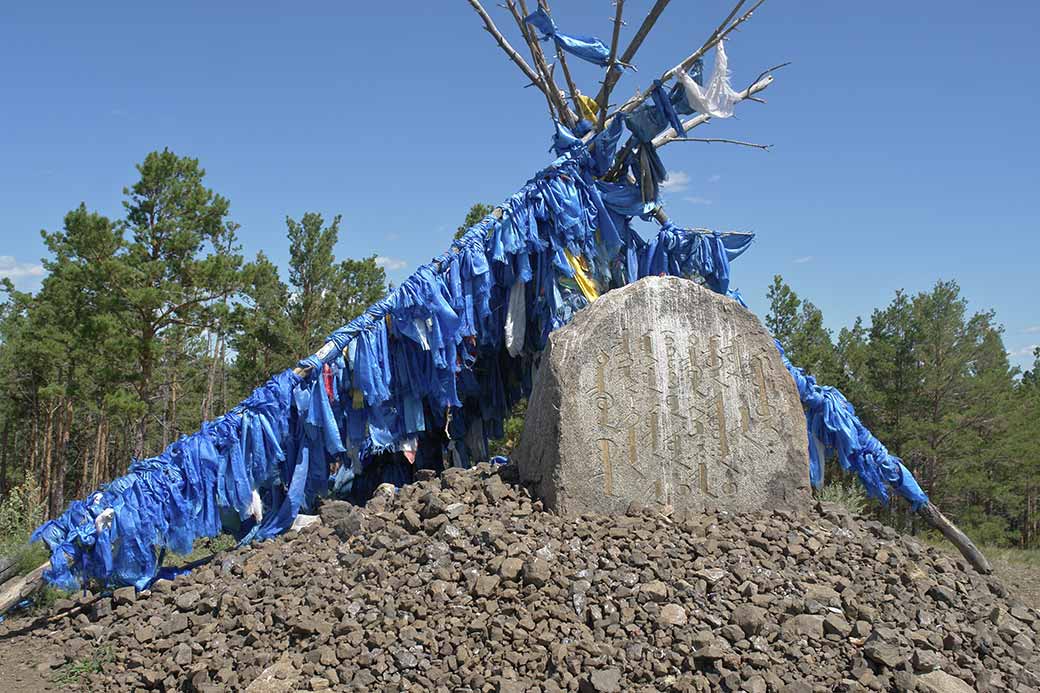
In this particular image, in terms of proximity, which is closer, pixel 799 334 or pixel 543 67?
pixel 543 67

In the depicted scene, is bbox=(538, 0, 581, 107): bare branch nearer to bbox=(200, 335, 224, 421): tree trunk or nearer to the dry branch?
the dry branch

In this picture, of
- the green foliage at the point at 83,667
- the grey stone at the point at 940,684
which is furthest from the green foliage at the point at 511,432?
the grey stone at the point at 940,684

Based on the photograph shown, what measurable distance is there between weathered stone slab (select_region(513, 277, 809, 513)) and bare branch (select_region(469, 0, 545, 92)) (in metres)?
2.98

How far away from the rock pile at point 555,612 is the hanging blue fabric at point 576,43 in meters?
4.25

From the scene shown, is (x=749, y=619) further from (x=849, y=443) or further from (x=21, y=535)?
(x=21, y=535)

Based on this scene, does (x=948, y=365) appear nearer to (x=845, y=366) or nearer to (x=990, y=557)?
(x=845, y=366)

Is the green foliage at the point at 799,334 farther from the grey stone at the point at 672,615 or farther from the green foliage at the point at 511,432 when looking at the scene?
the grey stone at the point at 672,615

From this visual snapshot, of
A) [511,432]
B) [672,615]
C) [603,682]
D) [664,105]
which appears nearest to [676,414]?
[672,615]

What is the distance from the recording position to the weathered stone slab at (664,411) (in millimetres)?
5988

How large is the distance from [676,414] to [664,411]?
0.10 meters

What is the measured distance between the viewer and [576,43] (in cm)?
776

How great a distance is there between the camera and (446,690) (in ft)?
14.4

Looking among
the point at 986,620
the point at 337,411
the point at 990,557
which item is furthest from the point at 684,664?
the point at 990,557

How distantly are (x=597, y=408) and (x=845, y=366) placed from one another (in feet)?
51.7
